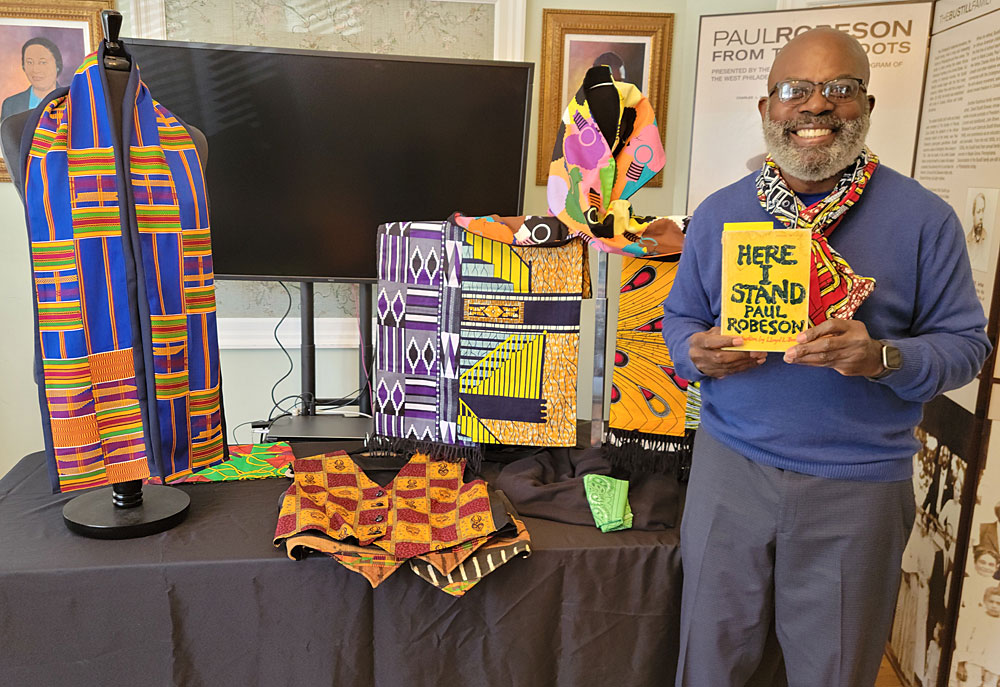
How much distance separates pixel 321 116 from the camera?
2404 mm

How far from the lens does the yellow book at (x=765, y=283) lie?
1.35 m

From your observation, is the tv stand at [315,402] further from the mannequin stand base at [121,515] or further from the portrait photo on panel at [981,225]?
the portrait photo on panel at [981,225]

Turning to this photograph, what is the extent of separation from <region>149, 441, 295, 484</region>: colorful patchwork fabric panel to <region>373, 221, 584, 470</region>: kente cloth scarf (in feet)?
1.14

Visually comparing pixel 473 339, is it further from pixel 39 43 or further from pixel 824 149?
pixel 39 43

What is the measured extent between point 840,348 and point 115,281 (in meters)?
1.45

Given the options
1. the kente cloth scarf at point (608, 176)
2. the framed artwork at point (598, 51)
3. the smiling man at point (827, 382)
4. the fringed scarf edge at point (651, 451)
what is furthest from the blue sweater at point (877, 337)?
the framed artwork at point (598, 51)

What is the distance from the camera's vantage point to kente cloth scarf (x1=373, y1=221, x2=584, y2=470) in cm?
210

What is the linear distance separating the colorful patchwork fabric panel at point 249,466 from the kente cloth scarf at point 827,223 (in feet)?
4.83

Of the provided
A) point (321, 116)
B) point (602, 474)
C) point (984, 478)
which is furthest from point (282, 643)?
point (984, 478)

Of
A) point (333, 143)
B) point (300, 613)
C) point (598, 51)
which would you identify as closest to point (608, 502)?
Result: point (300, 613)

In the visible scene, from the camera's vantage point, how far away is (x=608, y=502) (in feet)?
6.36

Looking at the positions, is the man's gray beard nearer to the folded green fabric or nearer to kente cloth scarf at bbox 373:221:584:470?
kente cloth scarf at bbox 373:221:584:470

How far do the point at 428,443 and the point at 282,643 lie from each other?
0.68m

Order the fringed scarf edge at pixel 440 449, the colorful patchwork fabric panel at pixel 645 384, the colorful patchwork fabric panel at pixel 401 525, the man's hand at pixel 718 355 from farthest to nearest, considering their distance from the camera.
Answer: the fringed scarf edge at pixel 440 449 → the colorful patchwork fabric panel at pixel 645 384 → the colorful patchwork fabric panel at pixel 401 525 → the man's hand at pixel 718 355
